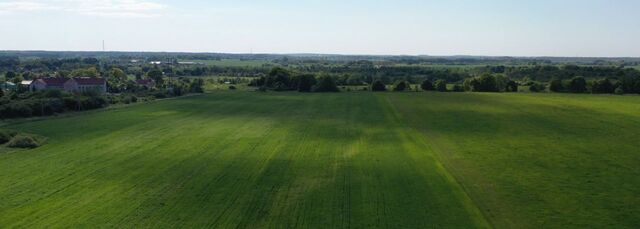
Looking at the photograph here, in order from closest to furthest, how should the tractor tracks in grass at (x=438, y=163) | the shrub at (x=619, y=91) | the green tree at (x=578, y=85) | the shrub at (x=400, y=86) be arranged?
the tractor tracks in grass at (x=438, y=163) < the shrub at (x=619, y=91) < the green tree at (x=578, y=85) < the shrub at (x=400, y=86)

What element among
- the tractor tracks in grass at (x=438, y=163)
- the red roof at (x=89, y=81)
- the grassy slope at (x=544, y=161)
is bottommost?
the tractor tracks in grass at (x=438, y=163)

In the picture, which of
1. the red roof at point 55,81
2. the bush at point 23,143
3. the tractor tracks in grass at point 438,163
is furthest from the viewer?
the red roof at point 55,81

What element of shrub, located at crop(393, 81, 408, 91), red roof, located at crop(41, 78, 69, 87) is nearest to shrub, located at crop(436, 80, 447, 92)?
shrub, located at crop(393, 81, 408, 91)

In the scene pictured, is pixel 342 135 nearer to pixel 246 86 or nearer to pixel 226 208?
pixel 226 208

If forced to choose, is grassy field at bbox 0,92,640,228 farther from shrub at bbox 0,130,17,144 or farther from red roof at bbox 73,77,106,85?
red roof at bbox 73,77,106,85

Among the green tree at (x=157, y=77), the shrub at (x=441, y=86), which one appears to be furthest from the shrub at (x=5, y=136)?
the shrub at (x=441, y=86)

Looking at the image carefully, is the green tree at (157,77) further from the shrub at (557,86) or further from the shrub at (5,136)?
the shrub at (557,86)

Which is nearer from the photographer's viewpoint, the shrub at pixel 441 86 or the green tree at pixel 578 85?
the green tree at pixel 578 85
